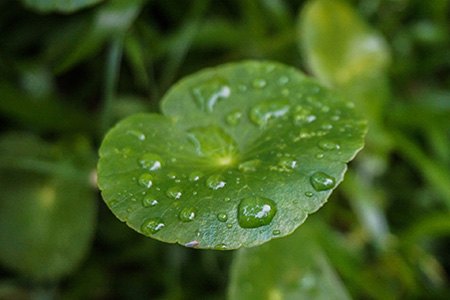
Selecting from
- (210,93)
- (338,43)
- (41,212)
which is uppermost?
(210,93)

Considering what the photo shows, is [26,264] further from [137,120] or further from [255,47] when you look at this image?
[255,47]

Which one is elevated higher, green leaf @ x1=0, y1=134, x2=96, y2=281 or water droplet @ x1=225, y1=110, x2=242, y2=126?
water droplet @ x1=225, y1=110, x2=242, y2=126

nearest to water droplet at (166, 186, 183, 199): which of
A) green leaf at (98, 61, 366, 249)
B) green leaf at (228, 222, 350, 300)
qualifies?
green leaf at (98, 61, 366, 249)

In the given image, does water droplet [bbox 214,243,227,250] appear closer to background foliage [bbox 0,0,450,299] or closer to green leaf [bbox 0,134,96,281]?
background foliage [bbox 0,0,450,299]

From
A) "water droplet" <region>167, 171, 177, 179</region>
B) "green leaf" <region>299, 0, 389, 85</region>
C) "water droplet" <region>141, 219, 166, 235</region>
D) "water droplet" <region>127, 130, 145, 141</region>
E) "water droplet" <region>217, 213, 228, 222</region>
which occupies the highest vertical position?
"water droplet" <region>217, 213, 228, 222</region>

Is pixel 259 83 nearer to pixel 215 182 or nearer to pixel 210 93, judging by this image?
pixel 210 93

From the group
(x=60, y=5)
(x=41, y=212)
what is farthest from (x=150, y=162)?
(x=41, y=212)

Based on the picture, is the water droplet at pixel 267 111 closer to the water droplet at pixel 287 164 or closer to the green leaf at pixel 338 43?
the water droplet at pixel 287 164
